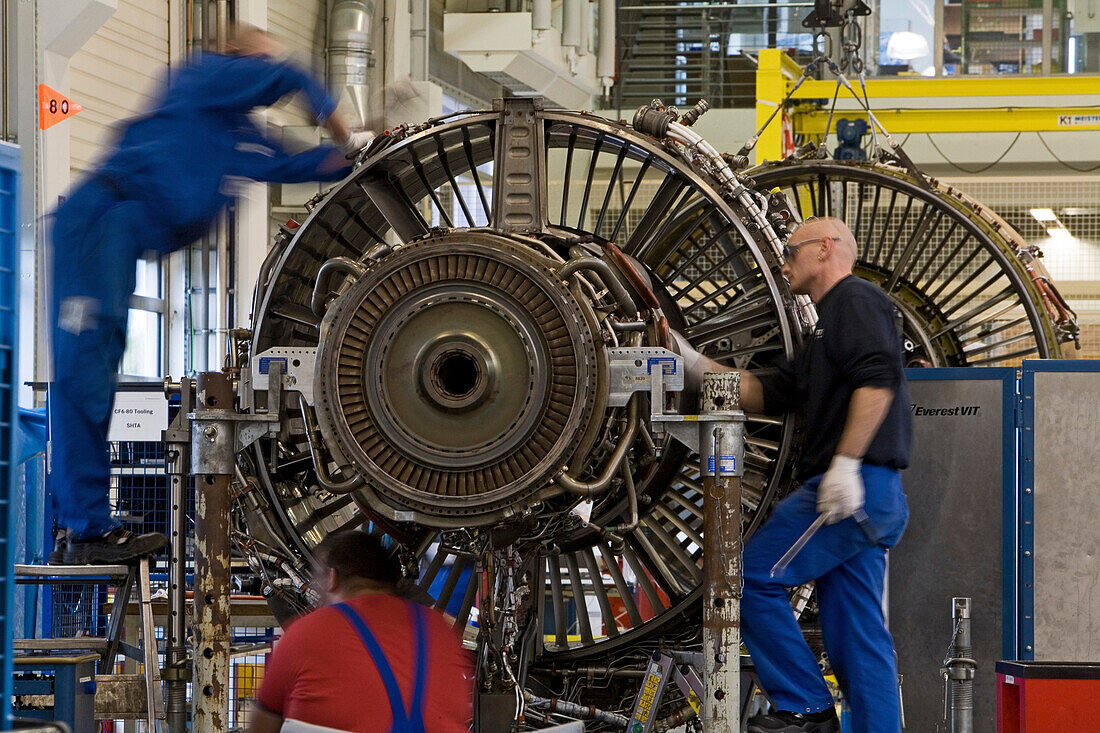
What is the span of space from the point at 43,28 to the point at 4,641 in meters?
6.26

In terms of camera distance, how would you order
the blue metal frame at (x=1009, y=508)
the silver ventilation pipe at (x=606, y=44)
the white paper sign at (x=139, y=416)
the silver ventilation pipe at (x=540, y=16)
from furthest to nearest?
the silver ventilation pipe at (x=606, y=44) → the silver ventilation pipe at (x=540, y=16) → the white paper sign at (x=139, y=416) → the blue metal frame at (x=1009, y=508)

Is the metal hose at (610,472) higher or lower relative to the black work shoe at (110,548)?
higher

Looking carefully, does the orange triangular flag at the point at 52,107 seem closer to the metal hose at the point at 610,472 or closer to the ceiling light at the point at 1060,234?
the metal hose at the point at 610,472

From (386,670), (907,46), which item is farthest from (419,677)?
(907,46)

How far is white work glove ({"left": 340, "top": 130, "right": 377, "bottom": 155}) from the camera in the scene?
532 cm

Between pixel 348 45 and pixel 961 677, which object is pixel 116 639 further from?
pixel 348 45

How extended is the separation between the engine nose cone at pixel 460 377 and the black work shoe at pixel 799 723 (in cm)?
101

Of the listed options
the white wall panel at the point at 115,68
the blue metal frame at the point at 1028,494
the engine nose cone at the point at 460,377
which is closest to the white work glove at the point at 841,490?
the engine nose cone at the point at 460,377

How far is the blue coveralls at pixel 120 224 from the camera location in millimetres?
5367

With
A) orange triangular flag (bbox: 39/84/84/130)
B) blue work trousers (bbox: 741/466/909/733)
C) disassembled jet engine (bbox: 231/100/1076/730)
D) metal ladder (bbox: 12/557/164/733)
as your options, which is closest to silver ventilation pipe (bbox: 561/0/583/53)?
orange triangular flag (bbox: 39/84/84/130)

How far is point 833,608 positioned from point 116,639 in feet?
8.76

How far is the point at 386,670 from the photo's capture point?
3.18 meters

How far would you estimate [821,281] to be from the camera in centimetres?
482

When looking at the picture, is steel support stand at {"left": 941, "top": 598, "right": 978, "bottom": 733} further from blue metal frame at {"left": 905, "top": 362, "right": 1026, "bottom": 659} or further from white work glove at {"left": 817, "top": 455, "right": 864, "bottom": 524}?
white work glove at {"left": 817, "top": 455, "right": 864, "bottom": 524}
